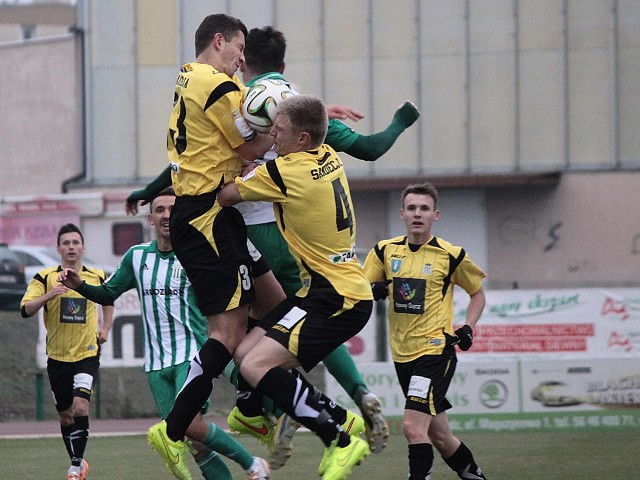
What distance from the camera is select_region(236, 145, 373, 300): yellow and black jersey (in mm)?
6699

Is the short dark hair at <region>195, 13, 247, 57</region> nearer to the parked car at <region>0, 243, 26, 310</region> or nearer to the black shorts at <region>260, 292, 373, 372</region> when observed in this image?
the black shorts at <region>260, 292, 373, 372</region>

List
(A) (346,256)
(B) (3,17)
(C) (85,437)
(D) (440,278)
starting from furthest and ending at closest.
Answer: (B) (3,17) → (C) (85,437) → (D) (440,278) → (A) (346,256)

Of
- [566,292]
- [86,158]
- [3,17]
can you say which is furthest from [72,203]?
[3,17]

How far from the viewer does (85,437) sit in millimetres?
10367

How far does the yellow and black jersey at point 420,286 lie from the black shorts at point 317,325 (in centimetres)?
200

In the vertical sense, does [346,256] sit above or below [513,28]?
below

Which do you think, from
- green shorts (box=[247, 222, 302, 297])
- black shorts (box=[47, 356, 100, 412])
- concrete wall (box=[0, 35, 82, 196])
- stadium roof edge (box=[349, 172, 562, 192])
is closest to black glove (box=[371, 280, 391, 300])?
green shorts (box=[247, 222, 302, 297])

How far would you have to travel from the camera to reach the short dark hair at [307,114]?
22.0ft

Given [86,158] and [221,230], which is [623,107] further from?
[221,230]

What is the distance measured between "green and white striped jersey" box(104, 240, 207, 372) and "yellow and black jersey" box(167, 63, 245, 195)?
2.15 metres

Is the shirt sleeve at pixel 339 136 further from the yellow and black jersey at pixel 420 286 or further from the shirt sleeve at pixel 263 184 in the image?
the yellow and black jersey at pixel 420 286

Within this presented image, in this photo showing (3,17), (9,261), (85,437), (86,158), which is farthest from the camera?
(3,17)

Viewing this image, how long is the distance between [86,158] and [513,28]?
34.0ft

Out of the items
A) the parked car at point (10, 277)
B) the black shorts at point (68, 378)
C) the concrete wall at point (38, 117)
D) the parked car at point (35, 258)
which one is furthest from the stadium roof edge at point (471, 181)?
the black shorts at point (68, 378)
